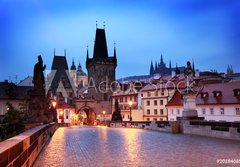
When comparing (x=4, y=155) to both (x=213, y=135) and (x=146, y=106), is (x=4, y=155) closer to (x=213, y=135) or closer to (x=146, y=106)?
(x=213, y=135)

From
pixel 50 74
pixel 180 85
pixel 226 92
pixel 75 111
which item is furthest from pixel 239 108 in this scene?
pixel 50 74

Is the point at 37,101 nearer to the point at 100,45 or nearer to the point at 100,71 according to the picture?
the point at 100,71

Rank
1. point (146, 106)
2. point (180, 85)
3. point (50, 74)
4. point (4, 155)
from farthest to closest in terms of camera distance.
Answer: point (50, 74) < point (146, 106) < point (180, 85) < point (4, 155)

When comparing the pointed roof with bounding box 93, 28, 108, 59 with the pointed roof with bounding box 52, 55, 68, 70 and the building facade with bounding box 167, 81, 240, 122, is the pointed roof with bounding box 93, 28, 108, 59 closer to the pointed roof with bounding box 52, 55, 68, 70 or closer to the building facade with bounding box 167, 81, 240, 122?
the pointed roof with bounding box 52, 55, 68, 70

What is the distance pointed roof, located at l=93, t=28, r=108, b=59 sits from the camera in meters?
119

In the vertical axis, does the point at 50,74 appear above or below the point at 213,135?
above

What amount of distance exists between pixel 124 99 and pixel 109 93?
16577 millimetres

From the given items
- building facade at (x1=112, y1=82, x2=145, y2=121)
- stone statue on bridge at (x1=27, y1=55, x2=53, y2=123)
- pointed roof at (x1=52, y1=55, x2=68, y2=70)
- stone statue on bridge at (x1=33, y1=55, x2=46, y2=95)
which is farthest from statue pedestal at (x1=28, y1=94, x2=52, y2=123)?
pointed roof at (x1=52, y1=55, x2=68, y2=70)

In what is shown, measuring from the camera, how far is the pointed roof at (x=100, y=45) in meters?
119

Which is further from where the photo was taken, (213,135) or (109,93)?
(109,93)

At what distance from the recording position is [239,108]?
5094 centimetres

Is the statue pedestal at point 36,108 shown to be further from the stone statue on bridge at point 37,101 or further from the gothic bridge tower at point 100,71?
the gothic bridge tower at point 100,71

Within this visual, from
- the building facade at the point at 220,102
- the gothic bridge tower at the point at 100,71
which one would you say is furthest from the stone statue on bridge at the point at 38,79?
the gothic bridge tower at the point at 100,71

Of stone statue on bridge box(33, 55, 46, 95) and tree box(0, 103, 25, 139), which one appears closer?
tree box(0, 103, 25, 139)
